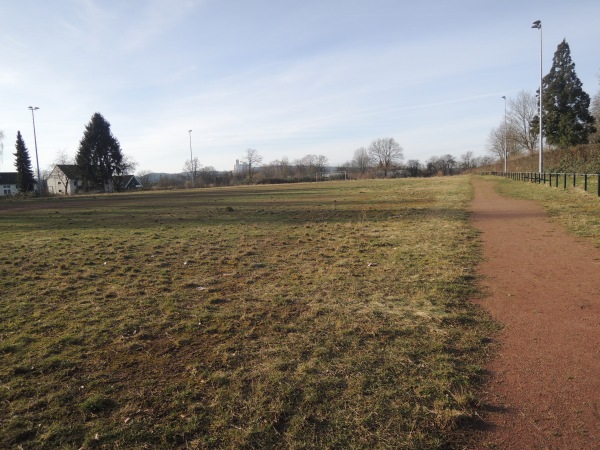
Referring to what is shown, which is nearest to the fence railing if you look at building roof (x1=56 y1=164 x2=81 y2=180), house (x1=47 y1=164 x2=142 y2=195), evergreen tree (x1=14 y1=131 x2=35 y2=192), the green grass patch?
the green grass patch

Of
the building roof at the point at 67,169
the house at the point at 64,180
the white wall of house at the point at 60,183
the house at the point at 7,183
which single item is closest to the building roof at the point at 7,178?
the house at the point at 7,183

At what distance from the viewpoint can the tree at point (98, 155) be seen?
215 ft

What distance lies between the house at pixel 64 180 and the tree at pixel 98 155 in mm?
11545

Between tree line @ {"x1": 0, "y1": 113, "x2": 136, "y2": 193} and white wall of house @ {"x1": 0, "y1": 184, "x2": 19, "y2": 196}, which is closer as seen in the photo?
tree line @ {"x1": 0, "y1": 113, "x2": 136, "y2": 193}

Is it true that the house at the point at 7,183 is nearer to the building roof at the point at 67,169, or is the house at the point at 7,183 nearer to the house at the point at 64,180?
the house at the point at 64,180

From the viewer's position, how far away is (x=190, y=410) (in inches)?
119

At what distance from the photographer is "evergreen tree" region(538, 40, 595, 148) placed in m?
54.3

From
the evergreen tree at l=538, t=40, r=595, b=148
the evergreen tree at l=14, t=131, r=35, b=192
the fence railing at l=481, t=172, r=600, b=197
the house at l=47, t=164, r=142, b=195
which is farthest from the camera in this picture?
the house at l=47, t=164, r=142, b=195

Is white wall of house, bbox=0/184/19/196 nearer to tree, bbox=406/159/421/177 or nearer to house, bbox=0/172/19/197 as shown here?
house, bbox=0/172/19/197

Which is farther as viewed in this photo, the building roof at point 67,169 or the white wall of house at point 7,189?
the white wall of house at point 7,189

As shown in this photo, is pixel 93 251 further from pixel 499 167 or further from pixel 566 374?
pixel 499 167

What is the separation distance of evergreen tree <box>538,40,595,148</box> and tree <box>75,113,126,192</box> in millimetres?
66785

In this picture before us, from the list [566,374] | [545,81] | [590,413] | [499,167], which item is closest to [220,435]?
[590,413]

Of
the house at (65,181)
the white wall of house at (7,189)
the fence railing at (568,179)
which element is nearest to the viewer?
the fence railing at (568,179)
